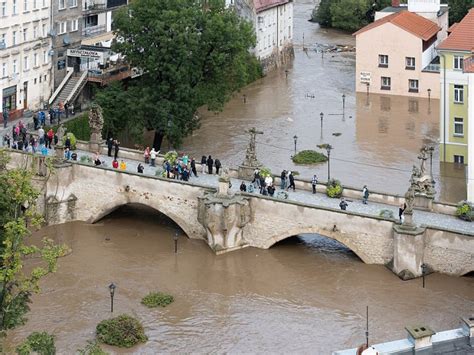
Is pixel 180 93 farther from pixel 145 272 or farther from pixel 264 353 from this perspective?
pixel 264 353

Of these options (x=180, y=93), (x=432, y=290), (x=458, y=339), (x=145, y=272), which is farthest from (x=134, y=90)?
(x=458, y=339)

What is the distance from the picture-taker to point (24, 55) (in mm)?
80250

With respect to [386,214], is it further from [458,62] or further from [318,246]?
[458,62]

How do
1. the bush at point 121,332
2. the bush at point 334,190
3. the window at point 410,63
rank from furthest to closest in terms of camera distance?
the window at point 410,63, the bush at point 334,190, the bush at point 121,332

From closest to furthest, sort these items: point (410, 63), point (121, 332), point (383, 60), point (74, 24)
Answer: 1. point (121, 332)
2. point (74, 24)
3. point (410, 63)
4. point (383, 60)

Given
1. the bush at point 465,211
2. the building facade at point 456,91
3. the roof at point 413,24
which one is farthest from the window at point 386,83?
the bush at point 465,211

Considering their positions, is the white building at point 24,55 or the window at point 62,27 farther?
the window at point 62,27

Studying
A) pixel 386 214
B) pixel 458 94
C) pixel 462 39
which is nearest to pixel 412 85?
pixel 458 94

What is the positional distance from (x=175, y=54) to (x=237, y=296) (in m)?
23.8

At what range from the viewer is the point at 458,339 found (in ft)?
110

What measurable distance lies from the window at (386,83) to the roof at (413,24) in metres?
4.32

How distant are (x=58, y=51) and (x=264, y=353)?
3998 centimetres

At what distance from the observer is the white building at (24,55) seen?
256ft

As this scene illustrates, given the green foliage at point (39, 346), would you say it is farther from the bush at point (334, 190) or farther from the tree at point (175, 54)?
the tree at point (175, 54)
